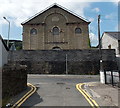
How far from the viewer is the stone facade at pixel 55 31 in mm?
34641

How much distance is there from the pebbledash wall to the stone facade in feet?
24.8

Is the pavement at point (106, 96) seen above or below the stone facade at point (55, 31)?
below

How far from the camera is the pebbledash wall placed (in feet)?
85.0

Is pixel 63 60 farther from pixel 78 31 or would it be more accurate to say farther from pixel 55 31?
pixel 78 31

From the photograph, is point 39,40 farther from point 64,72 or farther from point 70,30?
point 64,72

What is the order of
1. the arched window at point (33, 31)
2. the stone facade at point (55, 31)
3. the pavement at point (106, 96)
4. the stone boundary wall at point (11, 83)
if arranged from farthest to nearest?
the arched window at point (33, 31) < the stone facade at point (55, 31) < the stone boundary wall at point (11, 83) < the pavement at point (106, 96)

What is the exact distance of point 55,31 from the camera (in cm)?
3538

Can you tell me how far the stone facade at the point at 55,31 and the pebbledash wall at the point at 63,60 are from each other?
298 inches

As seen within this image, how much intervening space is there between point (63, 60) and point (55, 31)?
10.9 meters

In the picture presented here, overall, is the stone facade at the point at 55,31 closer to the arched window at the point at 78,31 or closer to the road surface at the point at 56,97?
the arched window at the point at 78,31

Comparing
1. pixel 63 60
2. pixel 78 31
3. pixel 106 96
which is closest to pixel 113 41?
pixel 78 31

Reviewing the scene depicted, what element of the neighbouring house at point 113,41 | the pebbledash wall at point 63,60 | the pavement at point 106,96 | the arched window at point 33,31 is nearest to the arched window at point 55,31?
the arched window at point 33,31

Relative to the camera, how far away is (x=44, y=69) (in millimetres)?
26141

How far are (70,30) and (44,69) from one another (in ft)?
41.0
